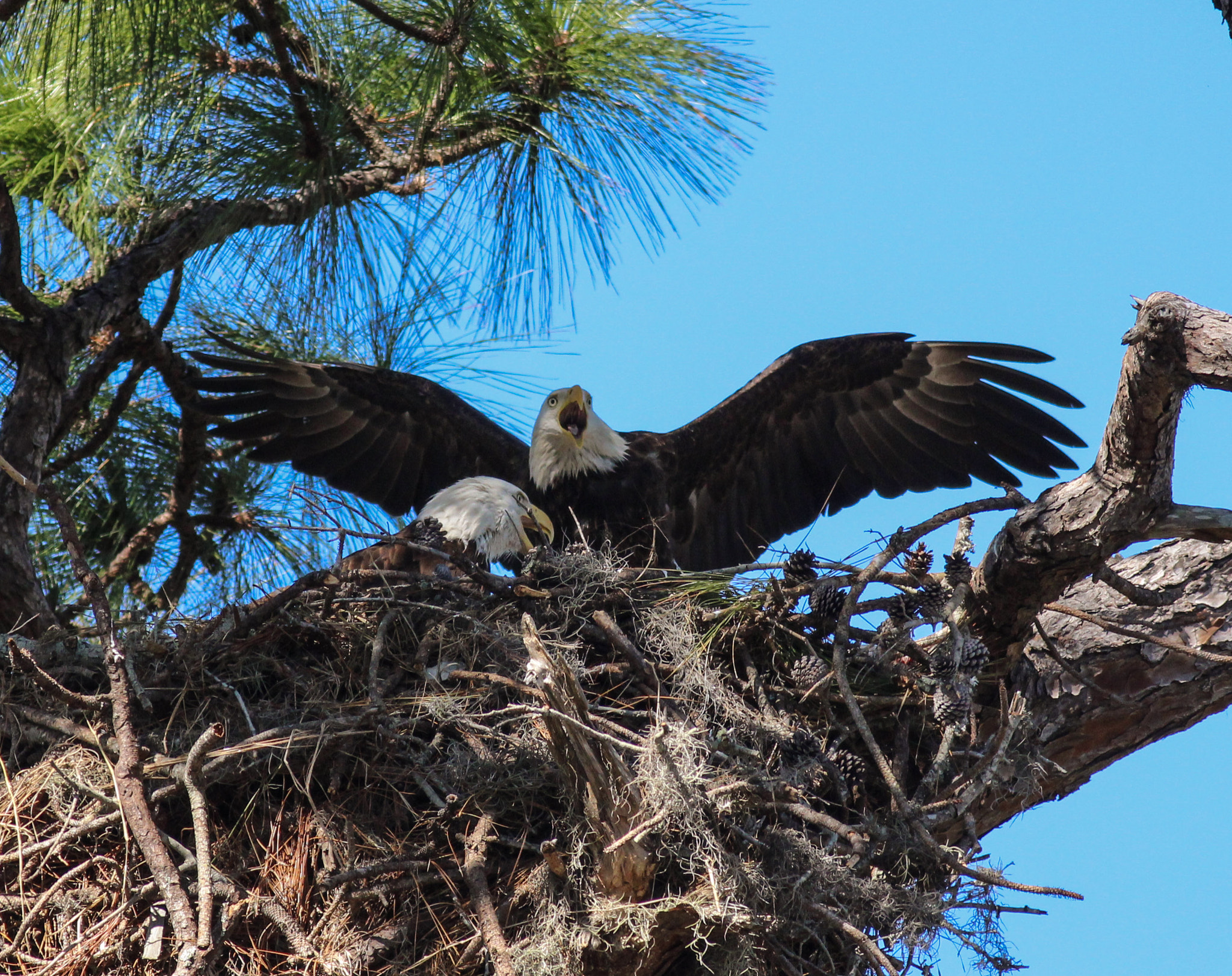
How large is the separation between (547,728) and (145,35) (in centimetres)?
237

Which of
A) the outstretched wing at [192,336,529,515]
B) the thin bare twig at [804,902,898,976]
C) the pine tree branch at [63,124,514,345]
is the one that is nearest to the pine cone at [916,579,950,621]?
the thin bare twig at [804,902,898,976]

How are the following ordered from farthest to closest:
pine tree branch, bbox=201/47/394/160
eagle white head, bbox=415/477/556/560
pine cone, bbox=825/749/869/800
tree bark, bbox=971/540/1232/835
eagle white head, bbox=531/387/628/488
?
eagle white head, bbox=531/387/628/488 < eagle white head, bbox=415/477/556/560 < pine tree branch, bbox=201/47/394/160 < tree bark, bbox=971/540/1232/835 < pine cone, bbox=825/749/869/800

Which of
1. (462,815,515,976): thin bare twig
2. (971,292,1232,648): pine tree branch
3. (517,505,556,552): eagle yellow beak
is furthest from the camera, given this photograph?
(517,505,556,552): eagle yellow beak

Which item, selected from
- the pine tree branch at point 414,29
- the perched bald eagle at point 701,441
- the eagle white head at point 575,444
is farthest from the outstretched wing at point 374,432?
the pine tree branch at point 414,29

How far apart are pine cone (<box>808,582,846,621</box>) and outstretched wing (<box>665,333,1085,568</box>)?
149 cm

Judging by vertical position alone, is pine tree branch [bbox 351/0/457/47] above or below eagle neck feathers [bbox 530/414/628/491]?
above

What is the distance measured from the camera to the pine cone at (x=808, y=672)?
354 centimetres

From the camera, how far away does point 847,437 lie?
5289 mm

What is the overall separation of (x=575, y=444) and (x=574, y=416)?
13 cm

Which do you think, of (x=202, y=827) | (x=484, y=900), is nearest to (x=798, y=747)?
(x=484, y=900)

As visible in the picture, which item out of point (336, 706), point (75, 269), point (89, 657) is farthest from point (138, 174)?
point (336, 706)

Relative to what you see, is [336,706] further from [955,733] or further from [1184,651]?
[1184,651]

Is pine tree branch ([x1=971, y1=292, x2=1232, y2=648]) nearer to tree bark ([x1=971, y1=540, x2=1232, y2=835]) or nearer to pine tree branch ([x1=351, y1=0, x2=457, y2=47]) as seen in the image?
tree bark ([x1=971, y1=540, x2=1232, y2=835])

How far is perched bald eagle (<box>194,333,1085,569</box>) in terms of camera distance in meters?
5.14
